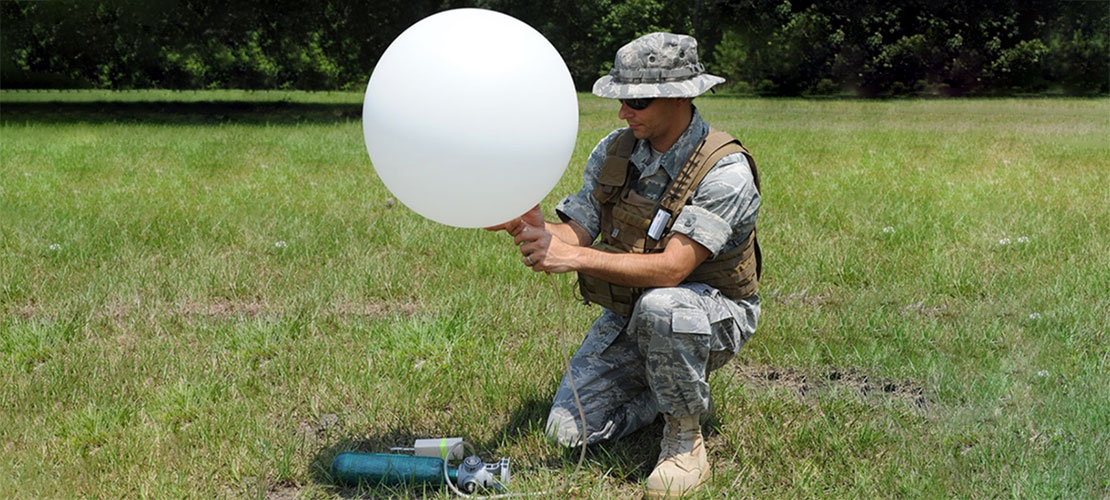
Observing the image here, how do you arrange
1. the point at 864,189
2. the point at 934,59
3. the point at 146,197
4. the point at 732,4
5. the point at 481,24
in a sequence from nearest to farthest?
the point at 481,24
the point at 146,197
the point at 864,189
the point at 934,59
the point at 732,4

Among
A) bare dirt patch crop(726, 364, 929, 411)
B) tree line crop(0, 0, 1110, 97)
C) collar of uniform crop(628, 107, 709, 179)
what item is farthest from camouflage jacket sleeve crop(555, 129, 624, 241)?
tree line crop(0, 0, 1110, 97)

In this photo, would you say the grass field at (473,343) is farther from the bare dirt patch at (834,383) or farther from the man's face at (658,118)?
the man's face at (658,118)

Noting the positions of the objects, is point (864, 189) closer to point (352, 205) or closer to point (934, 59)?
point (352, 205)

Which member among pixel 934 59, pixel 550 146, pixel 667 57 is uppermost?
pixel 667 57

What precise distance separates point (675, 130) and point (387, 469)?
5.34 ft

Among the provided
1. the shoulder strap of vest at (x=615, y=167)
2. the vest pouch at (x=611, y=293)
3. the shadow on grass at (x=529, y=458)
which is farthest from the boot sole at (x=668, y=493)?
the shoulder strap of vest at (x=615, y=167)

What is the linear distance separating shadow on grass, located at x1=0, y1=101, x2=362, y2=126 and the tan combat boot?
16.5 meters

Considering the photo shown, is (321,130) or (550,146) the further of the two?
(321,130)

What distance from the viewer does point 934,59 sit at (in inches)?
1558

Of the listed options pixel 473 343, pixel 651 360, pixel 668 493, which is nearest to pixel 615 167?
pixel 651 360

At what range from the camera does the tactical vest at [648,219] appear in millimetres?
3484

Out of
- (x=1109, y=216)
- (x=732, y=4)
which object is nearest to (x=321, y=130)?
(x=1109, y=216)

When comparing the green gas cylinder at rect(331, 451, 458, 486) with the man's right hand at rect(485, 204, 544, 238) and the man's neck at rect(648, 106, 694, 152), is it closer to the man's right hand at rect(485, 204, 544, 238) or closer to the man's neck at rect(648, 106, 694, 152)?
the man's right hand at rect(485, 204, 544, 238)

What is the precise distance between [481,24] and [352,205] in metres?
6.08
